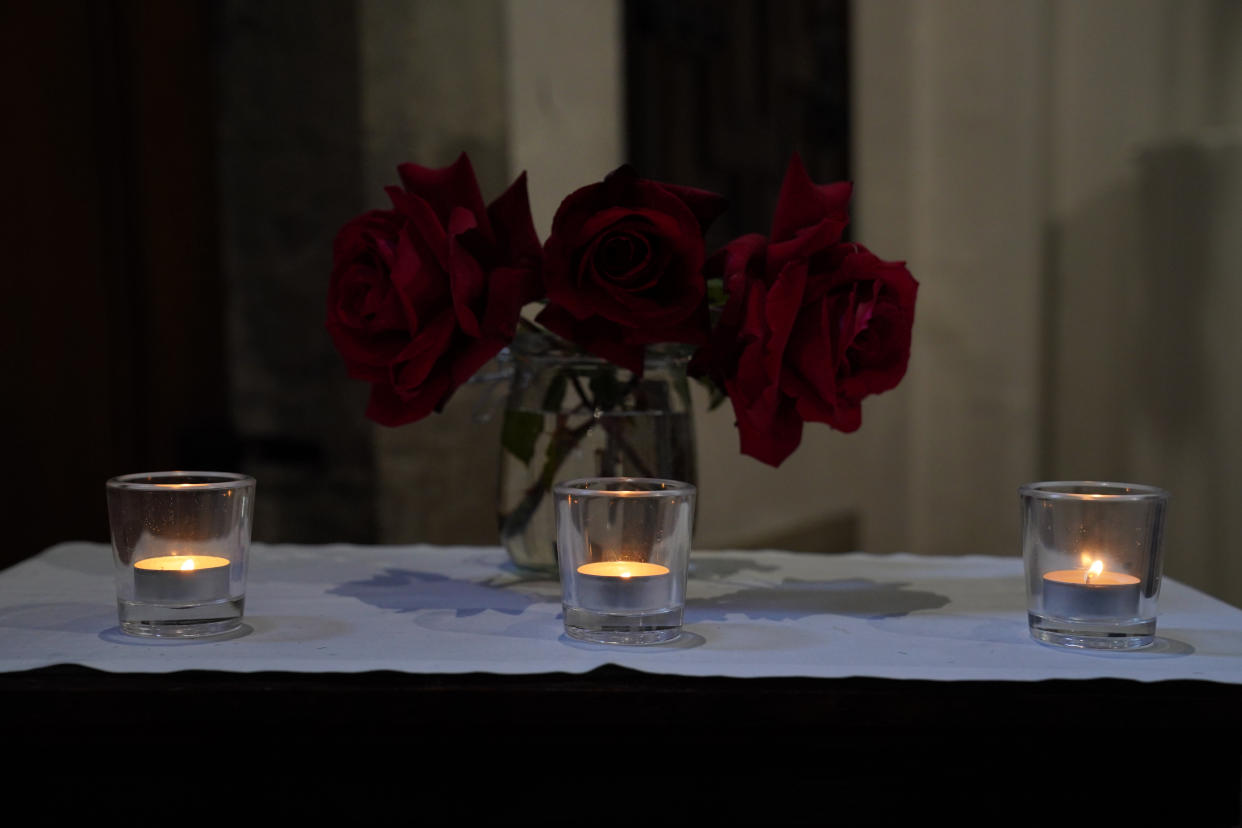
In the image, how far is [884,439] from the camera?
9.83 ft

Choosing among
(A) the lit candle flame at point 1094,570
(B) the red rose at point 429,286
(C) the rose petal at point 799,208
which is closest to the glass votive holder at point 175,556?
(B) the red rose at point 429,286

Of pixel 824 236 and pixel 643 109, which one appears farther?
pixel 643 109

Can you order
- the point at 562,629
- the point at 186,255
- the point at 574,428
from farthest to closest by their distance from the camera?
1. the point at 186,255
2. the point at 574,428
3. the point at 562,629

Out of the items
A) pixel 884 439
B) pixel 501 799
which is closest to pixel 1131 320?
pixel 884 439

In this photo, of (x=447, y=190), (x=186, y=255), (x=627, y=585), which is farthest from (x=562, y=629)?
(x=186, y=255)

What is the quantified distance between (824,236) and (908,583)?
0.31m

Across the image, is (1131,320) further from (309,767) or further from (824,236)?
(309,767)

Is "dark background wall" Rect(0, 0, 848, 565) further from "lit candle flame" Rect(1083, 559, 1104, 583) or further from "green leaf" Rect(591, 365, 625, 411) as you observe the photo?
"lit candle flame" Rect(1083, 559, 1104, 583)

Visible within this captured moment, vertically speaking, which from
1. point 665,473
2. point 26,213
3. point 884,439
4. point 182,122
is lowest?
point 884,439

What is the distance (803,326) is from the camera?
28.4 inches

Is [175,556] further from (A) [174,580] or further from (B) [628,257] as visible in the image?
(B) [628,257]

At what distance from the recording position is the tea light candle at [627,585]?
625 mm

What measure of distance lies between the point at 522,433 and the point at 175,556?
0.28 m

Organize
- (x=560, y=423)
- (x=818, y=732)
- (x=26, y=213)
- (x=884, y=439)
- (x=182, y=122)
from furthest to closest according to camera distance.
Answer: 1. (x=884, y=439)
2. (x=182, y=122)
3. (x=26, y=213)
4. (x=560, y=423)
5. (x=818, y=732)
